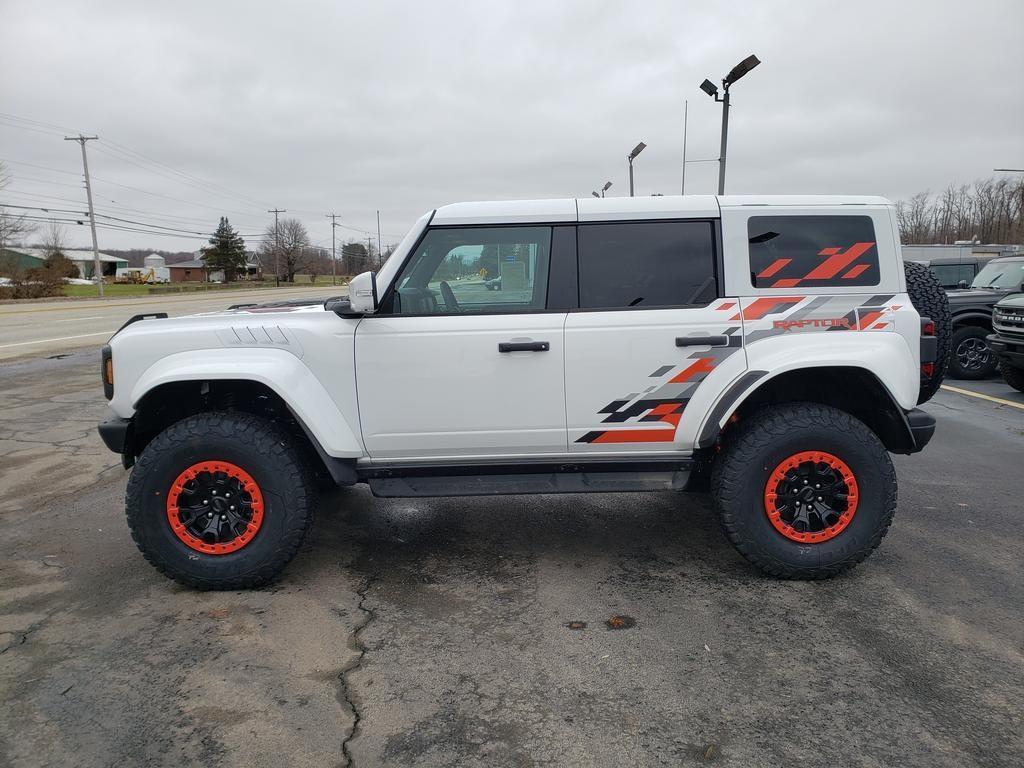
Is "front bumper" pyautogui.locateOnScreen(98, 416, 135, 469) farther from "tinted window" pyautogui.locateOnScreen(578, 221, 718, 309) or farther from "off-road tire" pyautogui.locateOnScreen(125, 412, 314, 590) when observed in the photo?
"tinted window" pyautogui.locateOnScreen(578, 221, 718, 309)

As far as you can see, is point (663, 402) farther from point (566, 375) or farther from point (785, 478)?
point (785, 478)

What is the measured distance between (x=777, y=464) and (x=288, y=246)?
104229mm

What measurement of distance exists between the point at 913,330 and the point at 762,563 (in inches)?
56.1

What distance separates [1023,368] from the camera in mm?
8625

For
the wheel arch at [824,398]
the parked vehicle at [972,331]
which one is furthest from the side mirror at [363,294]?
the parked vehicle at [972,331]

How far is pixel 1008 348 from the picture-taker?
28.5 ft

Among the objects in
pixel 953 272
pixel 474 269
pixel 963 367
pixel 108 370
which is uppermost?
pixel 474 269

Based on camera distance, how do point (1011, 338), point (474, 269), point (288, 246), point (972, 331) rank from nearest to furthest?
1. point (474, 269)
2. point (1011, 338)
3. point (972, 331)
4. point (288, 246)

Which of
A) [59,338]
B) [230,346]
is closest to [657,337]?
[230,346]

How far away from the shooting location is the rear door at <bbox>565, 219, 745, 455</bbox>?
361 centimetres

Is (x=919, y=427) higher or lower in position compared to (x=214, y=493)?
higher

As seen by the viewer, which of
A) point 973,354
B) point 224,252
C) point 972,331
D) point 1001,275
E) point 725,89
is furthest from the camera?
point 224,252

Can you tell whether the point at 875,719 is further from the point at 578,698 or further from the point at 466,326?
the point at 466,326

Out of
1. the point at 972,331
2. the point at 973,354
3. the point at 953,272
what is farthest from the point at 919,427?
the point at 953,272
